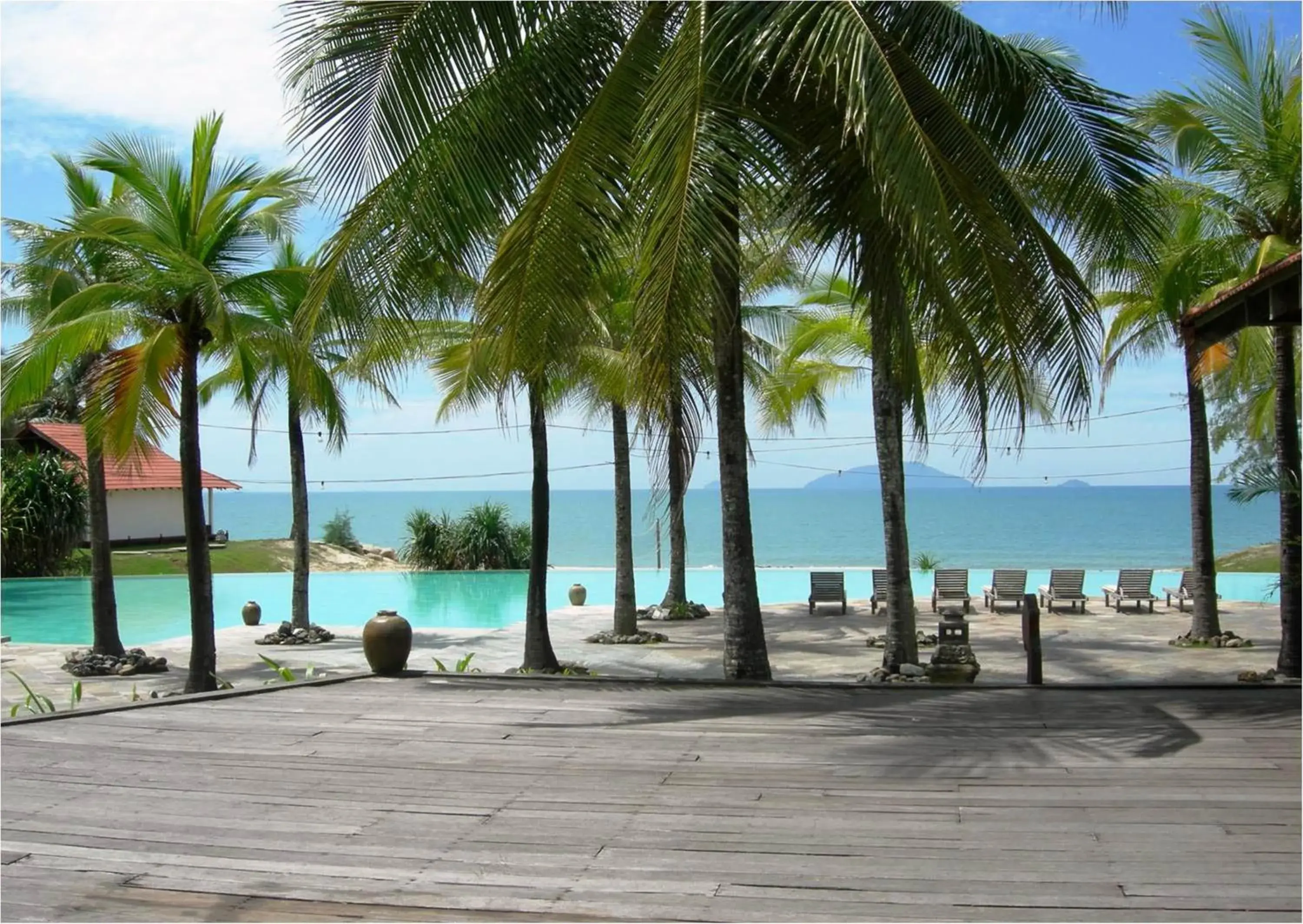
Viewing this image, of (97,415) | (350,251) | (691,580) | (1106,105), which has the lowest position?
(691,580)

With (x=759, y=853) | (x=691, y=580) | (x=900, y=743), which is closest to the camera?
(x=759, y=853)

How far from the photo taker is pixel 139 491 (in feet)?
120

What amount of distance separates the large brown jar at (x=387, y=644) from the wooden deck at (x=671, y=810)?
1366mm

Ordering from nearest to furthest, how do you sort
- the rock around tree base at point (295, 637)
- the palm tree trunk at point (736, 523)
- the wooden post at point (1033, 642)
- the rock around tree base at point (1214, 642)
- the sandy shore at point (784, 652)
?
the wooden post at point (1033, 642) < the palm tree trunk at point (736, 523) < the sandy shore at point (784, 652) < the rock around tree base at point (1214, 642) < the rock around tree base at point (295, 637)

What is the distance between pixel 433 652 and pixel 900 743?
36.5ft

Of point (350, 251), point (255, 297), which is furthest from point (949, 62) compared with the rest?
point (255, 297)

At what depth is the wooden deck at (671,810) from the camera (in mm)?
4695

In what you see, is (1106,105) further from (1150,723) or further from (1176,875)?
(1176,875)

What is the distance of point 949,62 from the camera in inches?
357

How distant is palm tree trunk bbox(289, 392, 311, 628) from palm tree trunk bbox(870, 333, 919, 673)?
9673 mm

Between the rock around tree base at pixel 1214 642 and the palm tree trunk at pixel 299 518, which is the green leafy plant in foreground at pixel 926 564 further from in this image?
the palm tree trunk at pixel 299 518

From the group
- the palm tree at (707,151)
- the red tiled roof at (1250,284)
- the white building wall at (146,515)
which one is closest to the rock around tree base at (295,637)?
the palm tree at (707,151)

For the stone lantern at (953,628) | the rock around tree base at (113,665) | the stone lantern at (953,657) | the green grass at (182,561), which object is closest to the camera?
the stone lantern at (953,657)

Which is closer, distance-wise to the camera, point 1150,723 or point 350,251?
point 1150,723
